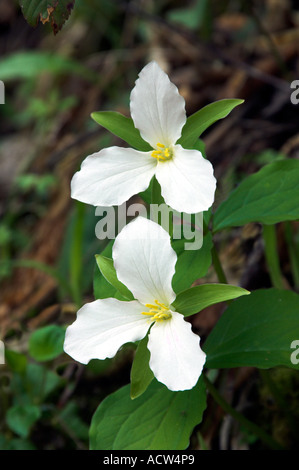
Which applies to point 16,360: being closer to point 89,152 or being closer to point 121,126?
point 121,126

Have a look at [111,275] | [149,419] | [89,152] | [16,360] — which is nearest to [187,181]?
[111,275]

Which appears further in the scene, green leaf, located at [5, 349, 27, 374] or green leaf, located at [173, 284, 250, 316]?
green leaf, located at [5, 349, 27, 374]

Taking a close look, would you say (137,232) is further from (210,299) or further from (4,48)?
(4,48)

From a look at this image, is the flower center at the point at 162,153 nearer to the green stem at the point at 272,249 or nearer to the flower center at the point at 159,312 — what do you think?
the flower center at the point at 159,312

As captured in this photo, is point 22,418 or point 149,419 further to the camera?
point 22,418

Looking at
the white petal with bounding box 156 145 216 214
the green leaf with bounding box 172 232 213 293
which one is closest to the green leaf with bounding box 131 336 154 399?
the green leaf with bounding box 172 232 213 293

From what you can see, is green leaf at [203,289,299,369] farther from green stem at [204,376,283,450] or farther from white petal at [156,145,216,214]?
white petal at [156,145,216,214]
